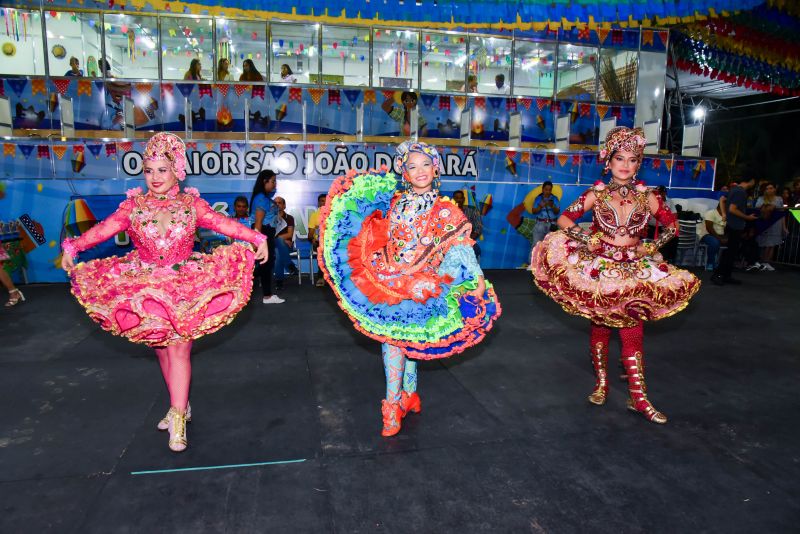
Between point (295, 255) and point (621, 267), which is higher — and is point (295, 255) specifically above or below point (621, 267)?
below

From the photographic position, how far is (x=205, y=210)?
3.54 meters

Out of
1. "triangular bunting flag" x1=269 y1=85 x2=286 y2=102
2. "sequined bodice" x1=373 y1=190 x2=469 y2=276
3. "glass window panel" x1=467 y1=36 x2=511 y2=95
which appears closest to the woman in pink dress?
"sequined bodice" x1=373 y1=190 x2=469 y2=276

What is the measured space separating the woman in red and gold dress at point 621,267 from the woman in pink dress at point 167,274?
2240 mm

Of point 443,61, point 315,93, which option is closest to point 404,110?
point 315,93

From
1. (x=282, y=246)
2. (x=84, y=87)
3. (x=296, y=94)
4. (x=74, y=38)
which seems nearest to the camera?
(x=282, y=246)

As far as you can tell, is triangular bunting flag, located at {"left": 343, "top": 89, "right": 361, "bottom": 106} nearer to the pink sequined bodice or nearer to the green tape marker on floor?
the pink sequined bodice

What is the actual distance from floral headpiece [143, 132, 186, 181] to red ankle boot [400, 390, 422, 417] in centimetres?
213

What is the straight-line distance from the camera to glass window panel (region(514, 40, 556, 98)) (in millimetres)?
15156

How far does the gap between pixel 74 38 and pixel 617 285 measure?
14.8 meters

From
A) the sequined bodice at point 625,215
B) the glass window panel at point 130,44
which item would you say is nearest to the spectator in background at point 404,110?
the glass window panel at point 130,44

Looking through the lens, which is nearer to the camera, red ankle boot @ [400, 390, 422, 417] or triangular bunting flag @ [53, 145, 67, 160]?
red ankle boot @ [400, 390, 422, 417]

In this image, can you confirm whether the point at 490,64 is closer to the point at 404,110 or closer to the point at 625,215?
the point at 404,110

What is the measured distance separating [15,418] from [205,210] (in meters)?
2.15

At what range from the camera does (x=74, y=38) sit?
13359 millimetres
